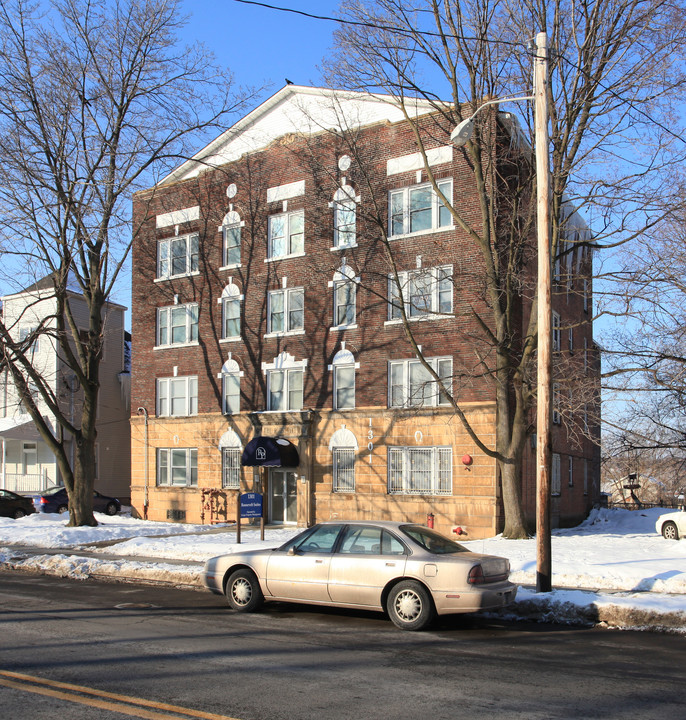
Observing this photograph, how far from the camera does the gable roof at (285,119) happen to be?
26922 mm

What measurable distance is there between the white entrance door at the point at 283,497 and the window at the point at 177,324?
6.61 metres

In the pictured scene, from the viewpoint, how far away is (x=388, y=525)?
34.2 ft

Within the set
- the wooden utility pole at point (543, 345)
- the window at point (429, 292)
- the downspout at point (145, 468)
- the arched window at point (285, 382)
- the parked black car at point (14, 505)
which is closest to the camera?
the wooden utility pole at point (543, 345)

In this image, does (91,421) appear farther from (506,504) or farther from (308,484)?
(506,504)

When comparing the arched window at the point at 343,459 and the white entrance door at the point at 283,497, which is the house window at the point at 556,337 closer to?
the arched window at the point at 343,459

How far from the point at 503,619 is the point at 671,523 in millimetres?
15148

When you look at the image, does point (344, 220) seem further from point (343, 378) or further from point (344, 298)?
point (343, 378)

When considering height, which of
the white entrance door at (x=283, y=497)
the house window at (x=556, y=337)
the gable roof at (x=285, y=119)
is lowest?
the white entrance door at (x=283, y=497)

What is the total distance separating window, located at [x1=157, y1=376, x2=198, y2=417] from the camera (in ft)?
101

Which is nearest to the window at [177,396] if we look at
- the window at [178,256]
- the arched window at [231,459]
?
the arched window at [231,459]

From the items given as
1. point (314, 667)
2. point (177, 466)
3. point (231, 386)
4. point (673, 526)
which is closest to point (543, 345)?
point (314, 667)

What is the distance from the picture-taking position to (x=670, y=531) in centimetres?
2384

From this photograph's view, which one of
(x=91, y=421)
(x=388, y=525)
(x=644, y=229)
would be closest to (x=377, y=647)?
(x=388, y=525)

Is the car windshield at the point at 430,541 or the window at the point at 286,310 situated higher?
the window at the point at 286,310
